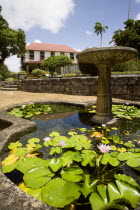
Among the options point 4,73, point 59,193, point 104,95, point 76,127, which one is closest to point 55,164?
point 59,193

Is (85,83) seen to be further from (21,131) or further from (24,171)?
(24,171)

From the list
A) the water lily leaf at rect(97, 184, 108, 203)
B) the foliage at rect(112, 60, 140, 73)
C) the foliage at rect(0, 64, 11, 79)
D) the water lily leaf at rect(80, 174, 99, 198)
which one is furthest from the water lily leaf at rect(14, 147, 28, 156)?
the foliage at rect(0, 64, 11, 79)

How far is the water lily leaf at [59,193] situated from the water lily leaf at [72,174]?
0.06 metres

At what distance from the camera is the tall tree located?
71.7 ft

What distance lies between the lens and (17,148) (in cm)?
155

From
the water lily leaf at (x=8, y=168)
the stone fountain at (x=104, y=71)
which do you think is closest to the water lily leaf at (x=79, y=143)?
the water lily leaf at (x=8, y=168)

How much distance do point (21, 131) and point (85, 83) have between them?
4098mm

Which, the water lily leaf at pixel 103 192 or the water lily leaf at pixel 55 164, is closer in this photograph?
the water lily leaf at pixel 103 192

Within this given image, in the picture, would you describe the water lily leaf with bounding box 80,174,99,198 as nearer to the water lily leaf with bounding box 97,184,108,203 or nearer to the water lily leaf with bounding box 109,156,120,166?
the water lily leaf with bounding box 97,184,108,203

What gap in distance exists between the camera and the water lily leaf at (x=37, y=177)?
98 cm

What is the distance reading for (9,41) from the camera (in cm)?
2245

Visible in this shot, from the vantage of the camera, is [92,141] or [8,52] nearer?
[92,141]

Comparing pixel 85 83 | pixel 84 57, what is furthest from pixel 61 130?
pixel 85 83

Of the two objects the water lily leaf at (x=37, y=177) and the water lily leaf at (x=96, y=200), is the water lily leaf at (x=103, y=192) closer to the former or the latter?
the water lily leaf at (x=96, y=200)
